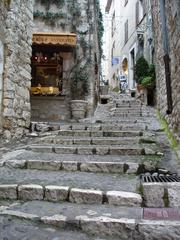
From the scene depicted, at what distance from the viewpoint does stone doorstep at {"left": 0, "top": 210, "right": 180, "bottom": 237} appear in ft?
7.10

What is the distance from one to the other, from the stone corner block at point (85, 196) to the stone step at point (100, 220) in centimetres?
7

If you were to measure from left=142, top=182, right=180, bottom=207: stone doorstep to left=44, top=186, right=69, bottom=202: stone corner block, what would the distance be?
78 cm

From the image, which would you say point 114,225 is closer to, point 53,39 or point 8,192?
point 8,192

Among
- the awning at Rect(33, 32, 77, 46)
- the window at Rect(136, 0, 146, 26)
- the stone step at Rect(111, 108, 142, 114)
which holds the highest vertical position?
the window at Rect(136, 0, 146, 26)

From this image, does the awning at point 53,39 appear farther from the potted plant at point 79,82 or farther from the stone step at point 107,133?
the stone step at point 107,133

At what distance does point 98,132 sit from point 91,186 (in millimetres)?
3055

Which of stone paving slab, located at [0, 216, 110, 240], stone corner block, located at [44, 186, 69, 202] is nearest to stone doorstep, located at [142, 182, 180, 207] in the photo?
stone paving slab, located at [0, 216, 110, 240]

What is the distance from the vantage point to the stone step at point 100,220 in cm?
217

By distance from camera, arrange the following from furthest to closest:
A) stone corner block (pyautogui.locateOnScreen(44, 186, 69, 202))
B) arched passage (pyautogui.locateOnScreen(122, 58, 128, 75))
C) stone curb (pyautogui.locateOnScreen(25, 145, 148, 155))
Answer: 1. arched passage (pyautogui.locateOnScreen(122, 58, 128, 75))
2. stone curb (pyautogui.locateOnScreen(25, 145, 148, 155))
3. stone corner block (pyautogui.locateOnScreen(44, 186, 69, 202))

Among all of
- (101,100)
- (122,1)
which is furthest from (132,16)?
(101,100)

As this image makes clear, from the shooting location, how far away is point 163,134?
588cm

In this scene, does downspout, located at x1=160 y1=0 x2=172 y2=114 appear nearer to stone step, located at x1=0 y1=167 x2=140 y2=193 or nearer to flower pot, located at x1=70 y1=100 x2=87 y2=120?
stone step, located at x1=0 y1=167 x2=140 y2=193

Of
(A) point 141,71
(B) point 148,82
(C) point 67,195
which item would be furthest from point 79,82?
(C) point 67,195

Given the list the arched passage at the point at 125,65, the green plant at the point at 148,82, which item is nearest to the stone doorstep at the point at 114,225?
the green plant at the point at 148,82
